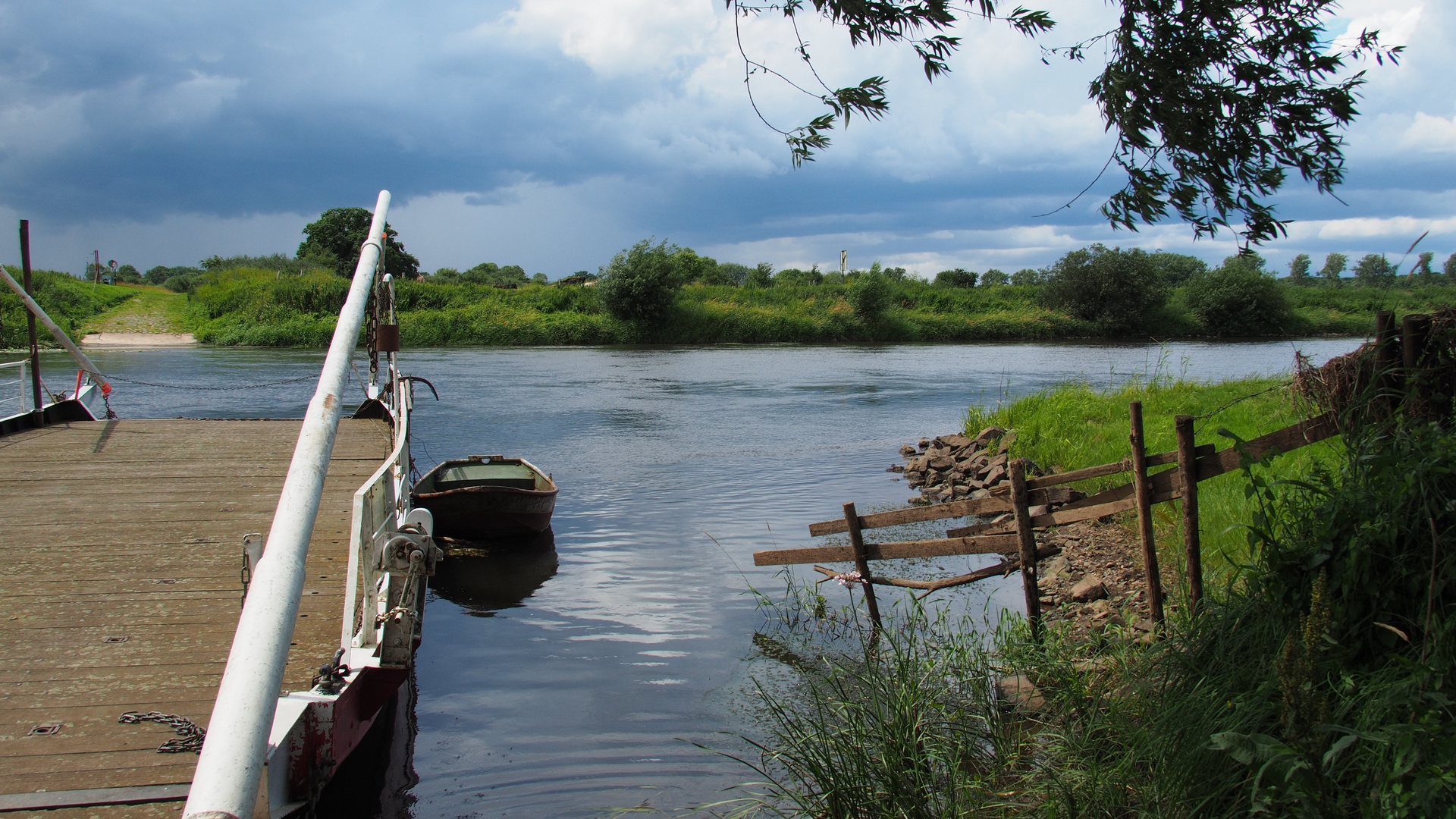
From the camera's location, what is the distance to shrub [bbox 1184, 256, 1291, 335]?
209ft

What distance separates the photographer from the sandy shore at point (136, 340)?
49.8 m

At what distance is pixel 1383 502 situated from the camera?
11.1 feet

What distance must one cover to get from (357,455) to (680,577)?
3.88m

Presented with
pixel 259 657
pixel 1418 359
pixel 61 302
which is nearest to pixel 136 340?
pixel 61 302

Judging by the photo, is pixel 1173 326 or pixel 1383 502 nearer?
pixel 1383 502

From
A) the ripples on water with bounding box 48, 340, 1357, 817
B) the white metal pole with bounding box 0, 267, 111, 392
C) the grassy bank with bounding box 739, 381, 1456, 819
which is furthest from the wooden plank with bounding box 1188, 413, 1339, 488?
the white metal pole with bounding box 0, 267, 111, 392

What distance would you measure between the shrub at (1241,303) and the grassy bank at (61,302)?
73.5m

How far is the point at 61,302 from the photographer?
5384cm

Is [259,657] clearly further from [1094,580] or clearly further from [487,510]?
[487,510]

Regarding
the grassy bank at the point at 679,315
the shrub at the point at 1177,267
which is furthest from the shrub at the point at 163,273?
the shrub at the point at 1177,267

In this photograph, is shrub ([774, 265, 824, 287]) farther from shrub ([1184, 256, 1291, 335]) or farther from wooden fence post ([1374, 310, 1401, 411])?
wooden fence post ([1374, 310, 1401, 411])

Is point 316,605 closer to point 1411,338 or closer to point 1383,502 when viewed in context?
point 1383,502

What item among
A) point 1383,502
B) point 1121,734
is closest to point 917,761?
point 1121,734

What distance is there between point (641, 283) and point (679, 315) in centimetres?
445
